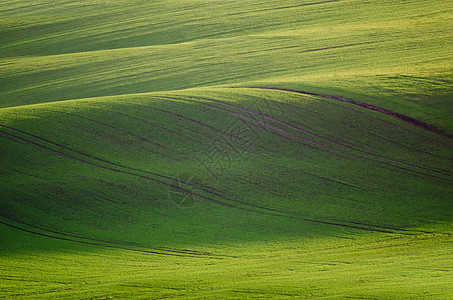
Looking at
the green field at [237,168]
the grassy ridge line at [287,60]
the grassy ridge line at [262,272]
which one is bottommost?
A: the grassy ridge line at [262,272]

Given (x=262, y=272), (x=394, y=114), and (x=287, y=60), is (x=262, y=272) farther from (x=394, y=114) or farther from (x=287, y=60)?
(x=287, y=60)

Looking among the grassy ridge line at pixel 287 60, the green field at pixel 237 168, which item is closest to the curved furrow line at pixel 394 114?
the green field at pixel 237 168

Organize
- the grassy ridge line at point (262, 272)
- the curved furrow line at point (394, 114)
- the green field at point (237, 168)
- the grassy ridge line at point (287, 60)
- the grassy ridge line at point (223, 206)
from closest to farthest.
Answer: the grassy ridge line at point (262, 272), the grassy ridge line at point (223, 206), the green field at point (237, 168), the curved furrow line at point (394, 114), the grassy ridge line at point (287, 60)

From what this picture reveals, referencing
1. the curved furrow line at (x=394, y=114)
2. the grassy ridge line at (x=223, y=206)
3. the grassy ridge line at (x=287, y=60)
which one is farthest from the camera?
the grassy ridge line at (x=287, y=60)

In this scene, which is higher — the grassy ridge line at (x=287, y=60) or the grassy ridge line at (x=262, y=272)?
the grassy ridge line at (x=287, y=60)

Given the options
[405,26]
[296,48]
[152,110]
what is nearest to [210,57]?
[296,48]

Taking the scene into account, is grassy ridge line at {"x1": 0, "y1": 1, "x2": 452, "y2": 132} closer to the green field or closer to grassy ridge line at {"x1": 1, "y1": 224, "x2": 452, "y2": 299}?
the green field

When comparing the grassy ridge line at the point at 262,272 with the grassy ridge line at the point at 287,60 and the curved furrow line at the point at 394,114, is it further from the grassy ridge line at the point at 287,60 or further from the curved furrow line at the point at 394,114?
the grassy ridge line at the point at 287,60

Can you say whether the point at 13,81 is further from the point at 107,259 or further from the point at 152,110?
the point at 107,259

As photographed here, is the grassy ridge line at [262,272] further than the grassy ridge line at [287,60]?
No
